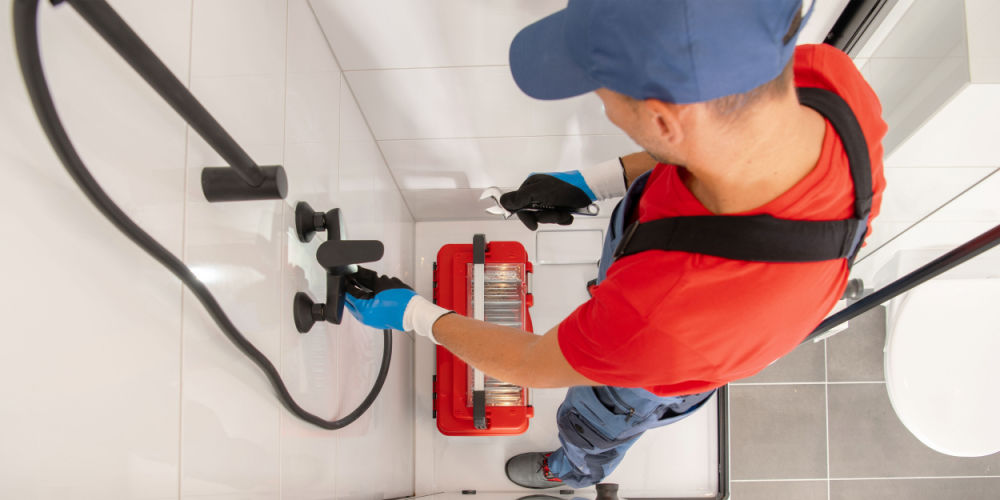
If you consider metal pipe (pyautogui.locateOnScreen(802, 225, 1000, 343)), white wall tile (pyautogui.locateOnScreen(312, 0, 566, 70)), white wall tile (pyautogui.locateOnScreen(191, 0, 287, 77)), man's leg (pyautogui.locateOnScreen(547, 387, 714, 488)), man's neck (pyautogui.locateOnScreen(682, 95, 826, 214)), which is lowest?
man's leg (pyautogui.locateOnScreen(547, 387, 714, 488))

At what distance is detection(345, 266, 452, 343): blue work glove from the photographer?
1.24 m

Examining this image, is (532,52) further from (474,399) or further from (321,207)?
(474,399)

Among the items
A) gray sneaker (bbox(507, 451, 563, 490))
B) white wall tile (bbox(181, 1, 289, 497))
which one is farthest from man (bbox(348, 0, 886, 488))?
gray sneaker (bbox(507, 451, 563, 490))

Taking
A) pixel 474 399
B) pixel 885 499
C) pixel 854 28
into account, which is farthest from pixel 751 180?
pixel 885 499

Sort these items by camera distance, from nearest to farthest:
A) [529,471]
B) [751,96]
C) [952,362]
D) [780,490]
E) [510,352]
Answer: [751,96] → [510,352] → [952,362] → [529,471] → [780,490]

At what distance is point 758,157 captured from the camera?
77cm

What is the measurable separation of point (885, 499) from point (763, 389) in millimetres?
672

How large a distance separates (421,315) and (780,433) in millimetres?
1857

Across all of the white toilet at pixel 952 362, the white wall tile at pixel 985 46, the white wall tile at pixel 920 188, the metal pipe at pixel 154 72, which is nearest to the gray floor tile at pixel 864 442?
the white toilet at pixel 952 362

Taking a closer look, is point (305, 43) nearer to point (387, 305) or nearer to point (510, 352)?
point (387, 305)

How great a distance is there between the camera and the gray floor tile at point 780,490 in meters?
2.40

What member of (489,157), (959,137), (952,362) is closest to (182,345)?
(489,157)

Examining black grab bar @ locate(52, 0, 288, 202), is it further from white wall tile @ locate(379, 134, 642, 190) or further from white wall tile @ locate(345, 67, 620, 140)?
white wall tile @ locate(379, 134, 642, 190)

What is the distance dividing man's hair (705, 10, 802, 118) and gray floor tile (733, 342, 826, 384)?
196 centimetres
